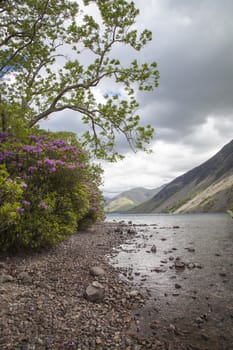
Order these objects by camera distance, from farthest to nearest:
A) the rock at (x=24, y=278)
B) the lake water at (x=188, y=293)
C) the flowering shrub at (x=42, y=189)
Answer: the flowering shrub at (x=42, y=189) → the rock at (x=24, y=278) → the lake water at (x=188, y=293)

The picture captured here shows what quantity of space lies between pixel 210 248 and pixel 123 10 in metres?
20.2

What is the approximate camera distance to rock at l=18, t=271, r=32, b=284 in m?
7.90

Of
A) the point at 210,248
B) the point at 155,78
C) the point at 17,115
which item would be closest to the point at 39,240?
the point at 17,115

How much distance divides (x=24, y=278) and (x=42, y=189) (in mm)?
4977

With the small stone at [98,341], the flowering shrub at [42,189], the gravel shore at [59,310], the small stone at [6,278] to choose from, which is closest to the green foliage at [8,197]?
the gravel shore at [59,310]

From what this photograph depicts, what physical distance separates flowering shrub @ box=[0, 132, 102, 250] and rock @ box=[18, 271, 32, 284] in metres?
2.12

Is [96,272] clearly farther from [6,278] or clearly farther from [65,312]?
[6,278]

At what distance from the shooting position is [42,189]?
11781 millimetres

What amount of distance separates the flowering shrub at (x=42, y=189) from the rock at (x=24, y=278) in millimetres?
2120

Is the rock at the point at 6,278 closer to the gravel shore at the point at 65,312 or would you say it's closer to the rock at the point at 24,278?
the gravel shore at the point at 65,312

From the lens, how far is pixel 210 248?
18.8m

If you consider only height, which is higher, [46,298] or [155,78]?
[155,78]

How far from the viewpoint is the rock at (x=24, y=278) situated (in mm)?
7902

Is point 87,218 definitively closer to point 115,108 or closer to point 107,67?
point 115,108
